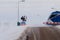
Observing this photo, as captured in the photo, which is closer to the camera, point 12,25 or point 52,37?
point 52,37

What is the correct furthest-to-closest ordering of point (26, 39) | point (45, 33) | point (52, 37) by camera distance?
point (45, 33) → point (52, 37) → point (26, 39)

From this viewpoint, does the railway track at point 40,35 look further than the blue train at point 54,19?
No

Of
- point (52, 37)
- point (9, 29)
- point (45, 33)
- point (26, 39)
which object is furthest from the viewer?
point (9, 29)

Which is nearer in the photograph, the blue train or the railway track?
the railway track

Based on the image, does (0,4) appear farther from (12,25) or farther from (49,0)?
(49,0)

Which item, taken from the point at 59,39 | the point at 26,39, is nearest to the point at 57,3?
the point at 59,39

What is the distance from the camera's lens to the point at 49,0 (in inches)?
66.7

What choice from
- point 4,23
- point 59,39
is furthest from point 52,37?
point 4,23

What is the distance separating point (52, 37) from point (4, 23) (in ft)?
2.58

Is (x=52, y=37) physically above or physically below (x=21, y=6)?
below

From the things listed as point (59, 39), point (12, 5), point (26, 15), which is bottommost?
point (59, 39)

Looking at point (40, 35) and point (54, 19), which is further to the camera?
point (54, 19)

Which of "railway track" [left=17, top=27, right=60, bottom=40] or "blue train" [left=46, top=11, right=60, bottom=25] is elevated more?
"blue train" [left=46, top=11, right=60, bottom=25]

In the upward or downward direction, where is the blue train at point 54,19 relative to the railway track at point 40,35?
upward
